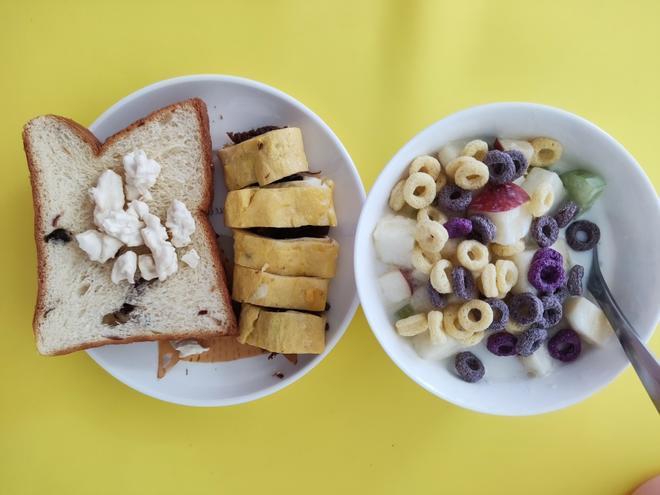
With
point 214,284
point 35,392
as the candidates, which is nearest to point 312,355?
point 214,284

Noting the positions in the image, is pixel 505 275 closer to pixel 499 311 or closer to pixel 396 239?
pixel 499 311

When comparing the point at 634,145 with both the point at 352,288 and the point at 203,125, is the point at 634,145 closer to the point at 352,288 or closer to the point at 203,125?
the point at 352,288

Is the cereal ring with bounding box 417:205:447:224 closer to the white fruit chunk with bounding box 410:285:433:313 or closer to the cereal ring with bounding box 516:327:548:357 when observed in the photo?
the white fruit chunk with bounding box 410:285:433:313

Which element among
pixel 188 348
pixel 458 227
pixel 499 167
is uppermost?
pixel 499 167

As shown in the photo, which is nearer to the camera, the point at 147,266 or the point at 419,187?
the point at 419,187

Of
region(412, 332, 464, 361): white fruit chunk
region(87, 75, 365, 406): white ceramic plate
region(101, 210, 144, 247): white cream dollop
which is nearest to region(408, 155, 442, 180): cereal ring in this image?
region(87, 75, 365, 406): white ceramic plate

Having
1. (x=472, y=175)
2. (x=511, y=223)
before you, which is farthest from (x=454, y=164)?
(x=511, y=223)
